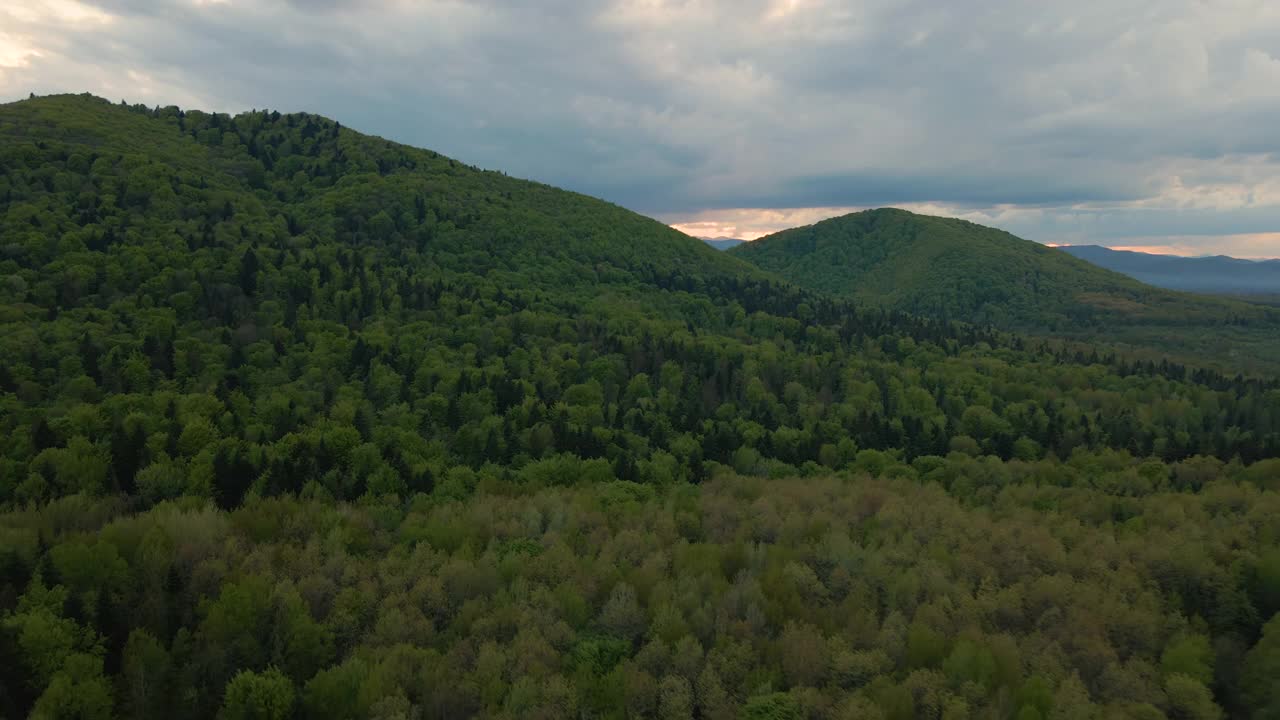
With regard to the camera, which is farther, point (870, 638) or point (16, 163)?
→ point (16, 163)

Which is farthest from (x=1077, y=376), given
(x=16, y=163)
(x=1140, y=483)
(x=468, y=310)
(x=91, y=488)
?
(x=16, y=163)

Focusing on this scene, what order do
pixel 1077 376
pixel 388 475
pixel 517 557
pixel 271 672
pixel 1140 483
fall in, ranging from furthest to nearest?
pixel 1077 376, pixel 1140 483, pixel 388 475, pixel 517 557, pixel 271 672

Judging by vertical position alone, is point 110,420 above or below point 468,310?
below

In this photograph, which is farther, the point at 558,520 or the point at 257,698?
the point at 558,520

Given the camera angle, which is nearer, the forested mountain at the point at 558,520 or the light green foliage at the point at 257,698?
the light green foliage at the point at 257,698

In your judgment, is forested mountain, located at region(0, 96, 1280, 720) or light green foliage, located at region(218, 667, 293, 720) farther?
forested mountain, located at region(0, 96, 1280, 720)

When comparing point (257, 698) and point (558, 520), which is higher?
point (257, 698)

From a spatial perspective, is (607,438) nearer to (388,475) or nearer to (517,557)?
(388,475)

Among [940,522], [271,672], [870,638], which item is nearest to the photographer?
[271,672]
